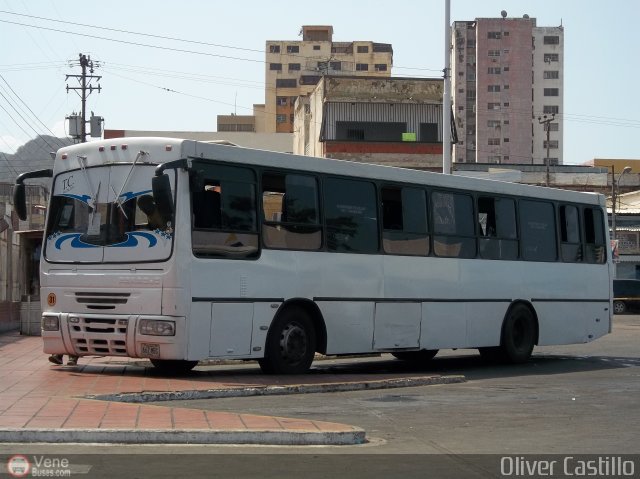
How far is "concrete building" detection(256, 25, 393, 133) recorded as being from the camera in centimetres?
13175

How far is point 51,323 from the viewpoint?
576 inches

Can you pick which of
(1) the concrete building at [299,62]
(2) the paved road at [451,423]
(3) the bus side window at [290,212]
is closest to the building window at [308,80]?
(1) the concrete building at [299,62]

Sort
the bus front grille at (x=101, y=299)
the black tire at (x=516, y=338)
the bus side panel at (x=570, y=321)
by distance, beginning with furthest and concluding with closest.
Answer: the bus side panel at (x=570, y=321) < the black tire at (x=516, y=338) < the bus front grille at (x=101, y=299)

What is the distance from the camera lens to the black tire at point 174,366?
14.9m

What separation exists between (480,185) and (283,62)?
384 feet

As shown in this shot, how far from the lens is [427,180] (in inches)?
698

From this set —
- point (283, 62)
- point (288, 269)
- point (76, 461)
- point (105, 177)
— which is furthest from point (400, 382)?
point (283, 62)

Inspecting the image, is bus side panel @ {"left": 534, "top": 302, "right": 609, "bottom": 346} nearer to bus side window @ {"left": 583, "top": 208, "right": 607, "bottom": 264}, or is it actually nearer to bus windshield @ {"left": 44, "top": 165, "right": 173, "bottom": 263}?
bus side window @ {"left": 583, "top": 208, "right": 607, "bottom": 264}

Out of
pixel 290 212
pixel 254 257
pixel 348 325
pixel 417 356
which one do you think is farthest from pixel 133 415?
pixel 417 356

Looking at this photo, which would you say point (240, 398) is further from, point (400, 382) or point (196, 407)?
point (400, 382)

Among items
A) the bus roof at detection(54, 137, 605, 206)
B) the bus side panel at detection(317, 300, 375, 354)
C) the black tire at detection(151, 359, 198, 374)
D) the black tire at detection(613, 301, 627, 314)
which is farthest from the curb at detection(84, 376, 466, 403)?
the black tire at detection(613, 301, 627, 314)

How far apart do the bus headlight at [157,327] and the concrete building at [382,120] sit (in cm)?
4602

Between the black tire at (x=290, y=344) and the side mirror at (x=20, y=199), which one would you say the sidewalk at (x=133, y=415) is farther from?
the side mirror at (x=20, y=199)

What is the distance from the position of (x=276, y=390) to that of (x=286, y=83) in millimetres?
122211
